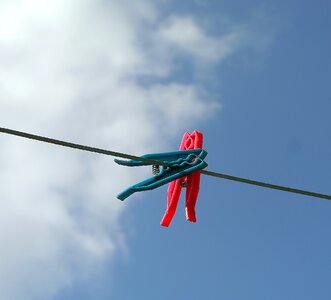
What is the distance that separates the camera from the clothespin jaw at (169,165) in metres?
5.40

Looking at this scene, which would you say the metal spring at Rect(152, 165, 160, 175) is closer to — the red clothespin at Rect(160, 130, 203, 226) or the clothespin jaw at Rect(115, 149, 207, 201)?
the clothespin jaw at Rect(115, 149, 207, 201)

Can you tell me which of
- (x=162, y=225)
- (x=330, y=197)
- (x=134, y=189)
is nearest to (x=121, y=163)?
(x=134, y=189)

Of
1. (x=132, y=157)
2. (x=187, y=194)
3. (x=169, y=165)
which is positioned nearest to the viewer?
(x=132, y=157)

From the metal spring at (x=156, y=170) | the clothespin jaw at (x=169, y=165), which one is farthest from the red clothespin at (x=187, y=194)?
the metal spring at (x=156, y=170)

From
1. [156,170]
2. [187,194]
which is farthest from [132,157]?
[187,194]

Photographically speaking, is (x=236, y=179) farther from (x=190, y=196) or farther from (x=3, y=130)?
(x=3, y=130)

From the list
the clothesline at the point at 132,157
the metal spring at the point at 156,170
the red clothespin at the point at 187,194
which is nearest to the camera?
the clothesline at the point at 132,157

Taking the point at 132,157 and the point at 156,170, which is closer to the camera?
the point at 132,157

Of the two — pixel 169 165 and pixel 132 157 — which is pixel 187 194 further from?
pixel 132 157

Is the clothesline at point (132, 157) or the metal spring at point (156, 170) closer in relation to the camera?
the clothesline at point (132, 157)

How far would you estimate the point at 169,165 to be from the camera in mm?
5527

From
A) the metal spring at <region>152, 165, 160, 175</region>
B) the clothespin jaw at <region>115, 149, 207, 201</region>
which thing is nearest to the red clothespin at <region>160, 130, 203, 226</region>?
the clothespin jaw at <region>115, 149, 207, 201</region>

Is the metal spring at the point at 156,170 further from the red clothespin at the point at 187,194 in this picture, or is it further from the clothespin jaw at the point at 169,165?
the red clothespin at the point at 187,194

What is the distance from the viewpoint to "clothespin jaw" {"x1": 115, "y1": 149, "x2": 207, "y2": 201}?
540 centimetres
